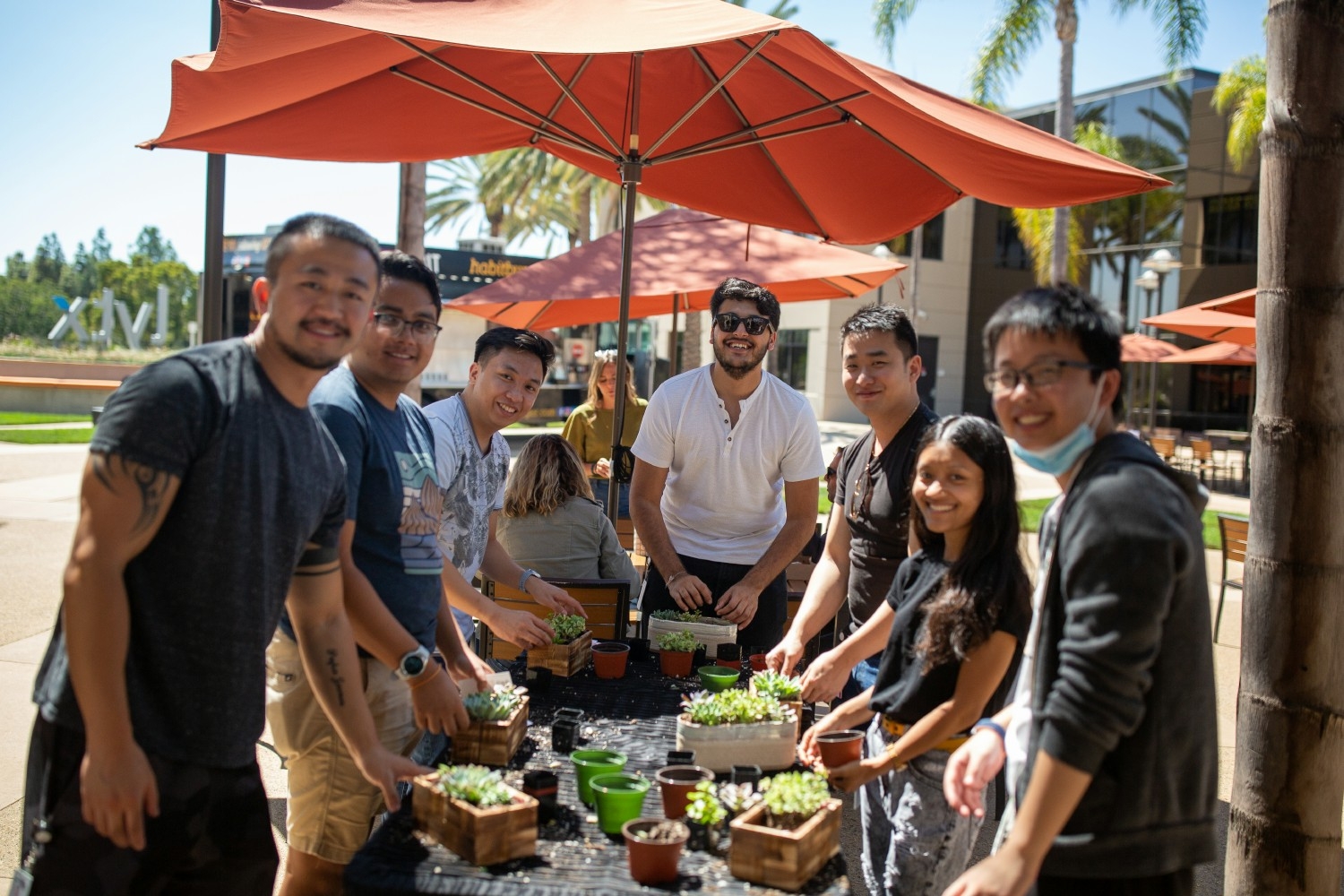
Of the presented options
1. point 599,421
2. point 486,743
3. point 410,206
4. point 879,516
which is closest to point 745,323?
point 879,516

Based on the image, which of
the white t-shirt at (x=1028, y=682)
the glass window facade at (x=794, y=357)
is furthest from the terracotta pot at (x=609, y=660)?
the glass window facade at (x=794, y=357)

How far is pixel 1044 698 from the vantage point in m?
1.84

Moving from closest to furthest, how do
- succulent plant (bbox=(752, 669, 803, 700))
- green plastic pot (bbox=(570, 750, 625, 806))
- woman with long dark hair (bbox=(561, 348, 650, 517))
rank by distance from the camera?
green plastic pot (bbox=(570, 750, 625, 806))
succulent plant (bbox=(752, 669, 803, 700))
woman with long dark hair (bbox=(561, 348, 650, 517))

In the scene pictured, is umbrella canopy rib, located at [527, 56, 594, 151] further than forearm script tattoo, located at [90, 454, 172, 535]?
Yes

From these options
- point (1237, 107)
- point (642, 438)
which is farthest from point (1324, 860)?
point (1237, 107)

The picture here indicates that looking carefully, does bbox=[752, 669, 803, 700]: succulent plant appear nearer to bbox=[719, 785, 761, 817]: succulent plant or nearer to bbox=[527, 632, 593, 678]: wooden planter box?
bbox=[719, 785, 761, 817]: succulent plant

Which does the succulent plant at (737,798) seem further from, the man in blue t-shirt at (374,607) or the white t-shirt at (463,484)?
the white t-shirt at (463,484)

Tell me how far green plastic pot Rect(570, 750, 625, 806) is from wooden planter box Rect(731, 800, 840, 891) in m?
0.41

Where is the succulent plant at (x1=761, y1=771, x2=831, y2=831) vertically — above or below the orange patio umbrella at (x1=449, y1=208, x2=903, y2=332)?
below

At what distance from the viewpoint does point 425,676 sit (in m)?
2.50

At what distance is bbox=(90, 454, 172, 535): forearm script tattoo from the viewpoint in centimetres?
175

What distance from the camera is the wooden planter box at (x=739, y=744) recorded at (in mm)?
2471

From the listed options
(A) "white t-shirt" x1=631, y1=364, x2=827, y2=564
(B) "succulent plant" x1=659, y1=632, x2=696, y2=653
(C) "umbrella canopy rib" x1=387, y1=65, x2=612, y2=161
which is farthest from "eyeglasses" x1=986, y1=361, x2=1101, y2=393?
(C) "umbrella canopy rib" x1=387, y1=65, x2=612, y2=161

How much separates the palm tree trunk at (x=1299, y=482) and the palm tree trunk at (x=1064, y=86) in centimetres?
1778
